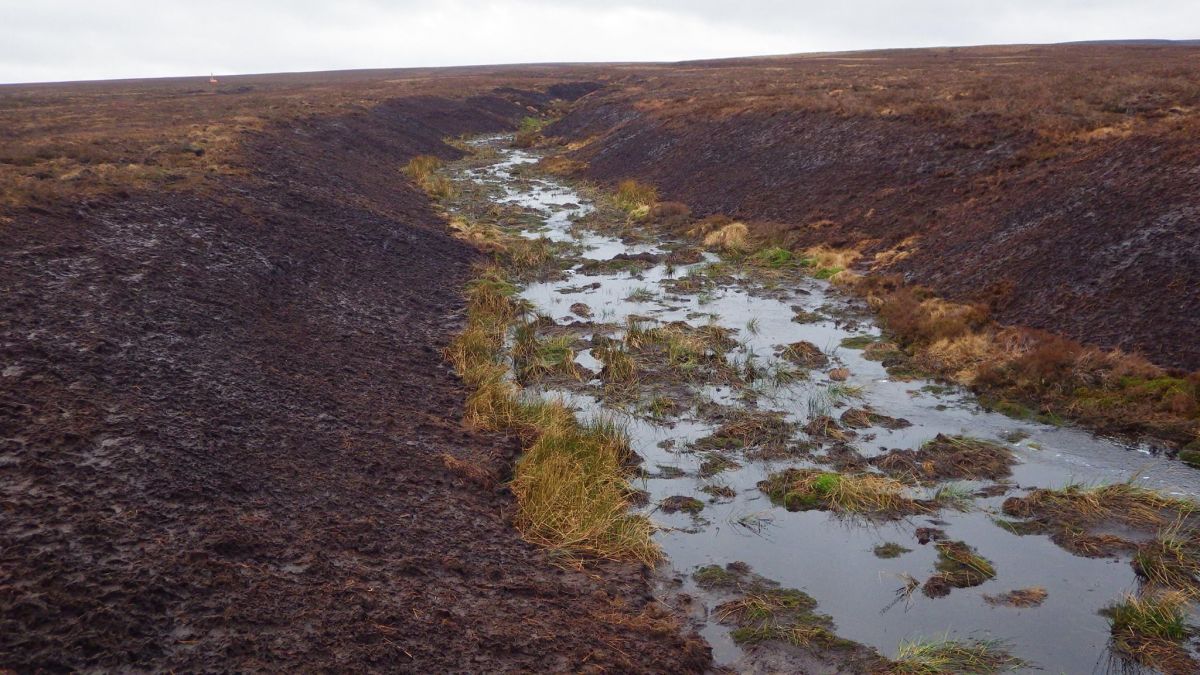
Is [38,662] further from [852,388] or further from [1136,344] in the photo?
[1136,344]

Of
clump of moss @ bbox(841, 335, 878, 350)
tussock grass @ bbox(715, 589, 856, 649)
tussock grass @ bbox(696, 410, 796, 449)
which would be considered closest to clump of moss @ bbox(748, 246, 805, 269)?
clump of moss @ bbox(841, 335, 878, 350)

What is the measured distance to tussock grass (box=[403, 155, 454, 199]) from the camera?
26.1 metres

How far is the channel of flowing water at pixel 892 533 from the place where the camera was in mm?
6152

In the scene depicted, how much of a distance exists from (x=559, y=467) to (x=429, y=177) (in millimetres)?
22087

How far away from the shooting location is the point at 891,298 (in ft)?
48.0

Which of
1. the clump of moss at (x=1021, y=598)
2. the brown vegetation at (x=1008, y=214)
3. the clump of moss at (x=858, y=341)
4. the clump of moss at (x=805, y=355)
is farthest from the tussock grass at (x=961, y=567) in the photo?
the clump of moss at (x=858, y=341)

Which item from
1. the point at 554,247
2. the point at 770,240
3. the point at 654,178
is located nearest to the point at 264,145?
the point at 554,247

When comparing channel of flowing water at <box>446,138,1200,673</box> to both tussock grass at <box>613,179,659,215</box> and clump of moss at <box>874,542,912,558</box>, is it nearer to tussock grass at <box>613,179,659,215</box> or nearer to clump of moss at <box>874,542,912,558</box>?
clump of moss at <box>874,542,912,558</box>

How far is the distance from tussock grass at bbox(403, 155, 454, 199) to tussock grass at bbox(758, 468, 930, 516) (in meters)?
19.7

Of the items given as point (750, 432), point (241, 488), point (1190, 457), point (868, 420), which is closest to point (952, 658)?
point (750, 432)

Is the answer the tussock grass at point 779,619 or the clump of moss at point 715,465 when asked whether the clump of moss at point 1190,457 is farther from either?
the tussock grass at point 779,619

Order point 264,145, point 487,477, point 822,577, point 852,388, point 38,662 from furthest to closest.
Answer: point 264,145
point 852,388
point 487,477
point 822,577
point 38,662

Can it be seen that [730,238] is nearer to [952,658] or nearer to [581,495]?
[581,495]

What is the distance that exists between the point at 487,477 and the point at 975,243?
1131 centimetres
